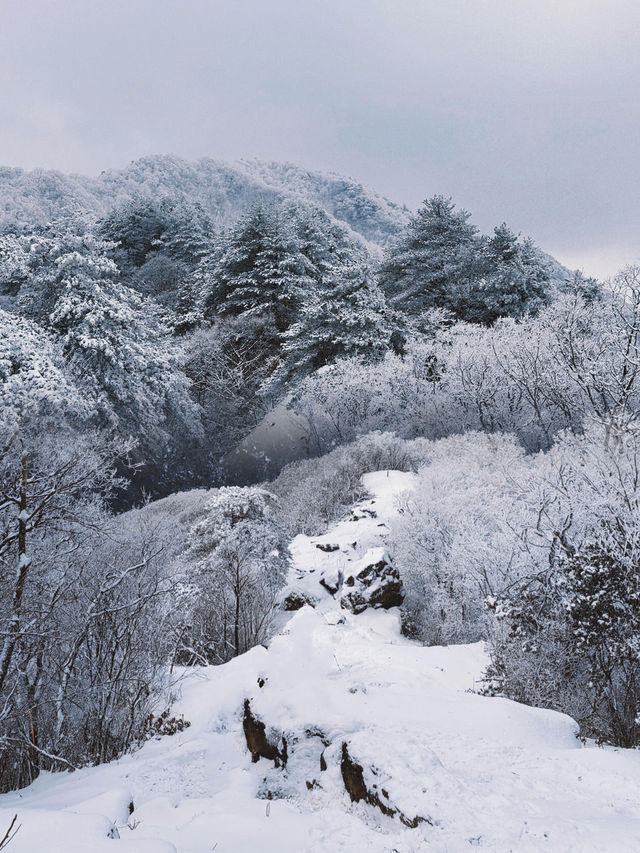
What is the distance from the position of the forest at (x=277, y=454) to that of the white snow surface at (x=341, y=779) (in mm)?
975

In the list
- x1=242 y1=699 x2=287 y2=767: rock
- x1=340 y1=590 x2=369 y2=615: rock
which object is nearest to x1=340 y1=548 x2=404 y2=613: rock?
x1=340 y1=590 x2=369 y2=615: rock

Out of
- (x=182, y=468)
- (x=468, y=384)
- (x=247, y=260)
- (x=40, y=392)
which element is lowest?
(x=182, y=468)

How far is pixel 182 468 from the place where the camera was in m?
22.0

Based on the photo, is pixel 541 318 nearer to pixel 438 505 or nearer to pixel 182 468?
pixel 438 505

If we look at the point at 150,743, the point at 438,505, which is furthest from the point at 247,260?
the point at 150,743

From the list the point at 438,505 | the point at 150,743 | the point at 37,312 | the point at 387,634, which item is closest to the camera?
the point at 150,743

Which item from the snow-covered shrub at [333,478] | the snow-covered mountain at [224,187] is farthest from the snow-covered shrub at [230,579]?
the snow-covered mountain at [224,187]

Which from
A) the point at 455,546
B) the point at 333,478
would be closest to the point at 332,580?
the point at 455,546

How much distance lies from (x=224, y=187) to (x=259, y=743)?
125 meters

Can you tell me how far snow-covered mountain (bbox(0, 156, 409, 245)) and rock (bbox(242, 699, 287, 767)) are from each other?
86.0 m

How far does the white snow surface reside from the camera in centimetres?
314

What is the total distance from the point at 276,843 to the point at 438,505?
9196 millimetres

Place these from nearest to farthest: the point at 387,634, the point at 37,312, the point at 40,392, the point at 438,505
A: the point at 387,634 < the point at 438,505 < the point at 40,392 < the point at 37,312

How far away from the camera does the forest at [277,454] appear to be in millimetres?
5984
